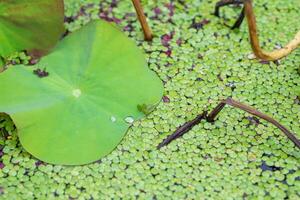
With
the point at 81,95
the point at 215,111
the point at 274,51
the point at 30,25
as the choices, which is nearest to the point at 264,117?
the point at 215,111

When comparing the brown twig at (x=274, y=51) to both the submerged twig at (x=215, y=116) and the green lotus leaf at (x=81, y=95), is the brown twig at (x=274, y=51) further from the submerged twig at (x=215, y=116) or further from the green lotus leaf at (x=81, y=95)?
the green lotus leaf at (x=81, y=95)

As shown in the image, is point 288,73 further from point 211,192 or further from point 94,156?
point 94,156

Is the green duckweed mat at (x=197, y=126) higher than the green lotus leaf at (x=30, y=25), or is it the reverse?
the green lotus leaf at (x=30, y=25)

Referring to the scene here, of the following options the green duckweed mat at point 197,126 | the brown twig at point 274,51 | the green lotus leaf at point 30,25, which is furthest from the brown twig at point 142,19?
the brown twig at point 274,51

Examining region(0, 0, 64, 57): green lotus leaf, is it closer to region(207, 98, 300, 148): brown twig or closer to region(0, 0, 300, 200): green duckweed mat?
region(0, 0, 300, 200): green duckweed mat

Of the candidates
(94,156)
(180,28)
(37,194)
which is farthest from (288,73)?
(37,194)

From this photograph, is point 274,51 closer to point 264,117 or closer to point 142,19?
point 264,117
